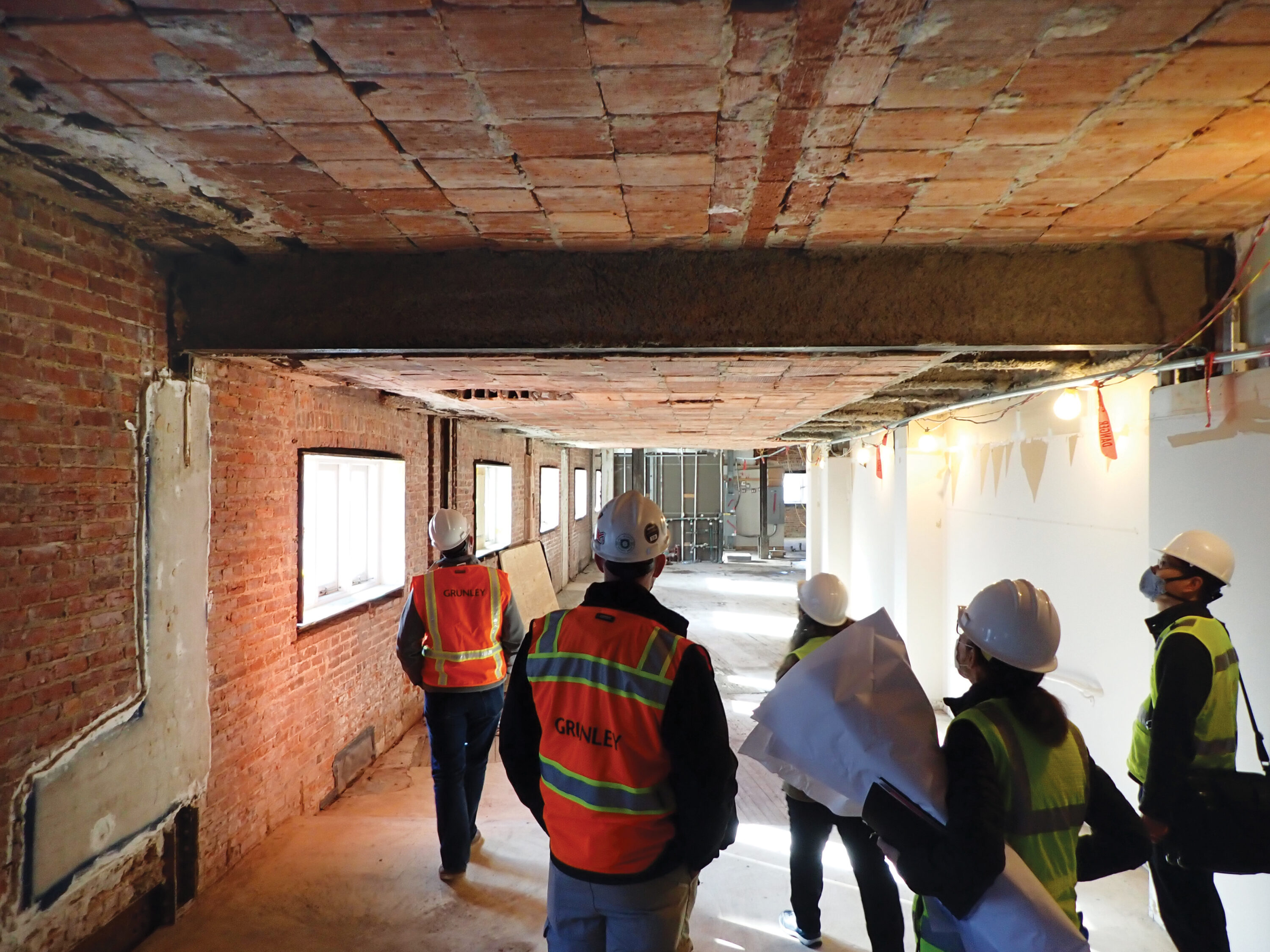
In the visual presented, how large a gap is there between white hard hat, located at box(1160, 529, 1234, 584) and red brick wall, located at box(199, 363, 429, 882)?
4093mm

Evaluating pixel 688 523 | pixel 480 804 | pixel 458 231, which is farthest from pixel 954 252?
pixel 688 523

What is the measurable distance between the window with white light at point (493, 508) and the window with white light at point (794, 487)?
1205 cm

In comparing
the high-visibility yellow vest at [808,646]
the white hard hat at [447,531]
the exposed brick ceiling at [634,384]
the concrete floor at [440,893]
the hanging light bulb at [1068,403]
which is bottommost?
the concrete floor at [440,893]

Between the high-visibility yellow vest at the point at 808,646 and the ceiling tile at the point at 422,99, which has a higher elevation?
the ceiling tile at the point at 422,99

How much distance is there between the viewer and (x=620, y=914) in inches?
78.7

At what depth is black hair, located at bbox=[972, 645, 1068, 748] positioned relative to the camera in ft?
5.31

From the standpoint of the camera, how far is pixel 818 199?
2328mm

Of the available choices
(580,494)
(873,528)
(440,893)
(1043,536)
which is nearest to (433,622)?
(440,893)

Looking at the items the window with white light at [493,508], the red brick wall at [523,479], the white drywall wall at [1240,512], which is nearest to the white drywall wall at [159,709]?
the red brick wall at [523,479]

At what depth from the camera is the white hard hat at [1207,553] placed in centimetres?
248

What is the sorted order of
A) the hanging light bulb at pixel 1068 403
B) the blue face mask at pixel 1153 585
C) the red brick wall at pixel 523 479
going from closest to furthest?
the blue face mask at pixel 1153 585 < the hanging light bulb at pixel 1068 403 < the red brick wall at pixel 523 479

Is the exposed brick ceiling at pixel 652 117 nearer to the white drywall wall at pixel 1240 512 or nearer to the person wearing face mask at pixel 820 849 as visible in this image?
the white drywall wall at pixel 1240 512

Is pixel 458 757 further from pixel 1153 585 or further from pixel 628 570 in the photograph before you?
pixel 1153 585

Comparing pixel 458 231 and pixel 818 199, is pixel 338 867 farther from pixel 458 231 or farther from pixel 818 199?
pixel 818 199
